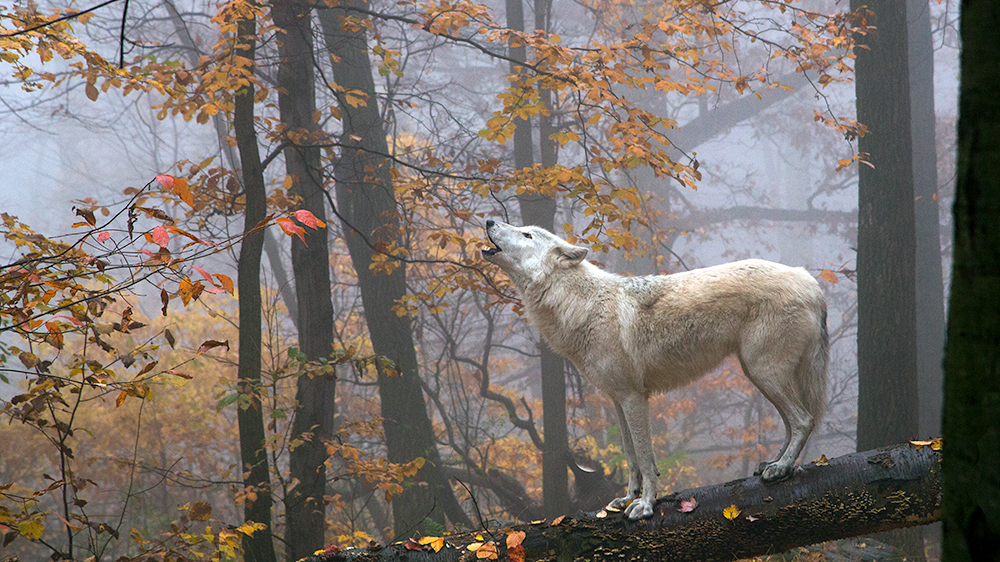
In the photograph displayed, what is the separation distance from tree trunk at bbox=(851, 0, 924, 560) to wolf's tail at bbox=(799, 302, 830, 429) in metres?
2.95

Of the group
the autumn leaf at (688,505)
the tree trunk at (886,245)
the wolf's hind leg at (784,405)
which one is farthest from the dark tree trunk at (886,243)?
the autumn leaf at (688,505)

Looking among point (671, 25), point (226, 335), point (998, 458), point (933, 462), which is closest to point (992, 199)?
point (998, 458)

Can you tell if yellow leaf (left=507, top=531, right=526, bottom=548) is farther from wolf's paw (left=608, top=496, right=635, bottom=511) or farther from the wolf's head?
the wolf's head

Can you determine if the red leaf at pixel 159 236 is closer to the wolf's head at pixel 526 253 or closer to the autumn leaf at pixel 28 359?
the autumn leaf at pixel 28 359

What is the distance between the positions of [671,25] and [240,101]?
3715 mm

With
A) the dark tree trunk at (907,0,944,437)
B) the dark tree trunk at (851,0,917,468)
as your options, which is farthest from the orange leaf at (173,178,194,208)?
the dark tree trunk at (907,0,944,437)

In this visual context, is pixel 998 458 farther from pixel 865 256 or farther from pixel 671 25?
pixel 865 256

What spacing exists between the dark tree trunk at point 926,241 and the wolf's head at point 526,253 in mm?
9393

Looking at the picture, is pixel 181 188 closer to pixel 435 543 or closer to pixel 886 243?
pixel 435 543

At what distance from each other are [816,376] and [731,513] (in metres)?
1.05

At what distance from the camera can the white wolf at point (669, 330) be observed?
373 centimetres

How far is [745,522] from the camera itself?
3576mm

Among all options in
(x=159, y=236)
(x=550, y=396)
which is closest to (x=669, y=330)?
(x=159, y=236)

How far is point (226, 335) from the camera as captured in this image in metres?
11.9
